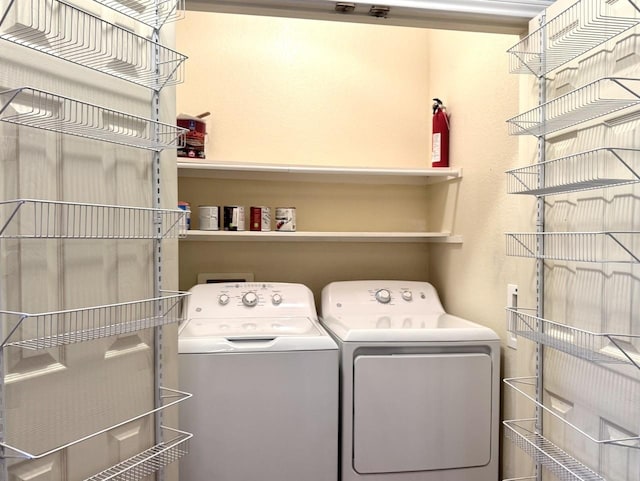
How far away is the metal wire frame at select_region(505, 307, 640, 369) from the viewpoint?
125 centimetres

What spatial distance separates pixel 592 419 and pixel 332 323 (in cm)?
115

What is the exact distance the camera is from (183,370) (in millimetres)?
1892

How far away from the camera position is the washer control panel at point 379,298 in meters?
2.51

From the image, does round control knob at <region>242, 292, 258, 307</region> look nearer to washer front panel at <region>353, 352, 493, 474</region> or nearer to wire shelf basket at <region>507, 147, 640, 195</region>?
washer front panel at <region>353, 352, 493, 474</region>

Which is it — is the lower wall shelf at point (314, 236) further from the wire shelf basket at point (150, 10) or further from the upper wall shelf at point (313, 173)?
the wire shelf basket at point (150, 10)

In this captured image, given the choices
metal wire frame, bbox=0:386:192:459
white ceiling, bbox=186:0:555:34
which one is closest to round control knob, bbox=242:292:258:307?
metal wire frame, bbox=0:386:192:459

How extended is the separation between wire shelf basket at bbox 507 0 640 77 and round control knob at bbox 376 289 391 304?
1.27m

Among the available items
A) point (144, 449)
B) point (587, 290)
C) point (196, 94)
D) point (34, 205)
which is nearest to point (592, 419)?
point (587, 290)

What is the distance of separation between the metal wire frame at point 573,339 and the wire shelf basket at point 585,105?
577 millimetres

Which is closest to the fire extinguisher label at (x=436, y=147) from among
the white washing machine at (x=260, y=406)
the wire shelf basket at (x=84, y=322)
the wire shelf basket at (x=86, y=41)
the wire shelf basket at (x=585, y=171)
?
the wire shelf basket at (x=585, y=171)

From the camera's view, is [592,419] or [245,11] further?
[245,11]

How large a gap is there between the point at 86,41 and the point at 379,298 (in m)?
1.74

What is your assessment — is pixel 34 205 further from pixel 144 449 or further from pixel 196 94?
pixel 196 94

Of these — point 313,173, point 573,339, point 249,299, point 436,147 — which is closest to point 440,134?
point 436,147
